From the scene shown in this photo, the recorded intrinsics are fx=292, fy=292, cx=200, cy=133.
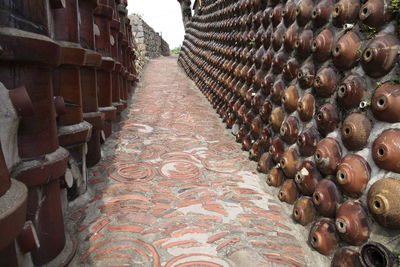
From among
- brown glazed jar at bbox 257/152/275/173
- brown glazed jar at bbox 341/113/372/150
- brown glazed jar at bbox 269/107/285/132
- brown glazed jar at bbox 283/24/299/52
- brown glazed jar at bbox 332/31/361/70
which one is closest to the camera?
brown glazed jar at bbox 341/113/372/150

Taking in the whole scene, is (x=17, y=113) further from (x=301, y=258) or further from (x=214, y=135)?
(x=214, y=135)

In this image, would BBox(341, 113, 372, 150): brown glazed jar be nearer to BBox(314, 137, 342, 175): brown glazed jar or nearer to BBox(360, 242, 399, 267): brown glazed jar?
BBox(314, 137, 342, 175): brown glazed jar

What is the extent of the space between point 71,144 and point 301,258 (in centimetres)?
159

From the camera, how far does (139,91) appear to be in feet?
20.2

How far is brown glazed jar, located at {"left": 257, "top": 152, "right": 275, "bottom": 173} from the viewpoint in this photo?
8.35 ft

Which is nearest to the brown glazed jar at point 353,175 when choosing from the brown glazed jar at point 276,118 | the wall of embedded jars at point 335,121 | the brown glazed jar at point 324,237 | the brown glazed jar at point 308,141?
the wall of embedded jars at point 335,121

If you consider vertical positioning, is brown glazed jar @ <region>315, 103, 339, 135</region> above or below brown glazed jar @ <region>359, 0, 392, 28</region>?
below

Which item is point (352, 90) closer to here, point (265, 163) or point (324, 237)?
point (324, 237)

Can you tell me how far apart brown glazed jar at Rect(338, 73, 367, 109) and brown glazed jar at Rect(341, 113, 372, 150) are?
0.24ft

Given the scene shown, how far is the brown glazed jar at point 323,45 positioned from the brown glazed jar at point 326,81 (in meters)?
0.09

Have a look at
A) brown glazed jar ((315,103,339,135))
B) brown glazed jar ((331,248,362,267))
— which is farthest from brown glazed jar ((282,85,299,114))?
brown glazed jar ((331,248,362,267))

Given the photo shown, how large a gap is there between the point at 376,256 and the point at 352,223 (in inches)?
6.6

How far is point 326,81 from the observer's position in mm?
1783

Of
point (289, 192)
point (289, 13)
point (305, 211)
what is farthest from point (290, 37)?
point (305, 211)
